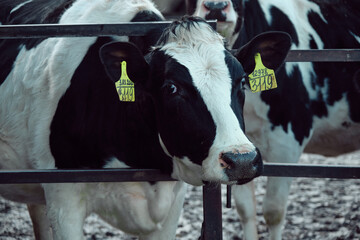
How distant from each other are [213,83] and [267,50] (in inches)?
22.4

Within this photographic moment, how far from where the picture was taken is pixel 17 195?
4.01 metres

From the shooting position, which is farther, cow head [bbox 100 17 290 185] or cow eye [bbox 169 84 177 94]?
cow eye [bbox 169 84 177 94]

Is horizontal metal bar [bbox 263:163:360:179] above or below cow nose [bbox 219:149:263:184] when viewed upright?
below

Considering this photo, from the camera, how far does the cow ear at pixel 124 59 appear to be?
306cm

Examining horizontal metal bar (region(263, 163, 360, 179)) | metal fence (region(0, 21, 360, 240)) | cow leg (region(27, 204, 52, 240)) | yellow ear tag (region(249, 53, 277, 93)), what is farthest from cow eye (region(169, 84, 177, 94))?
cow leg (region(27, 204, 52, 240))

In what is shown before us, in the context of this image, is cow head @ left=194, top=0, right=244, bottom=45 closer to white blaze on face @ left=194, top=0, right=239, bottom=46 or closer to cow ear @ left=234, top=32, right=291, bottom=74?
white blaze on face @ left=194, top=0, right=239, bottom=46

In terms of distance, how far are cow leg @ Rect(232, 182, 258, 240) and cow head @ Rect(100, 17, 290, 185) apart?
202 cm

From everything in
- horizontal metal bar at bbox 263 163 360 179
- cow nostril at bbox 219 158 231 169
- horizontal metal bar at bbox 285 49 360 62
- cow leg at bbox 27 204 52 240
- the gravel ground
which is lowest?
the gravel ground

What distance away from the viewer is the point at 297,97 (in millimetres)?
5105

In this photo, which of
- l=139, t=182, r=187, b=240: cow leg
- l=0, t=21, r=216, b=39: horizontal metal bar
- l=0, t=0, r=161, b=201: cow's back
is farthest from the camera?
l=139, t=182, r=187, b=240: cow leg

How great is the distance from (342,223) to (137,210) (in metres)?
2.90

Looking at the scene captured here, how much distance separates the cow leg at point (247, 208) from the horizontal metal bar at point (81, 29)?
231 centimetres

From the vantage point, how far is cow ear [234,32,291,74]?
3.28 meters

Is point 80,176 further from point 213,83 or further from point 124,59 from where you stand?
point 213,83
